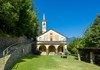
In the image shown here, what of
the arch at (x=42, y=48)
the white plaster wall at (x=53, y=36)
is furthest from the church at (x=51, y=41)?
the arch at (x=42, y=48)

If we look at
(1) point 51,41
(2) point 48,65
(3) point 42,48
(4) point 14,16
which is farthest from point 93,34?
(3) point 42,48

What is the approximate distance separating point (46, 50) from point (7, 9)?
33872 millimetres

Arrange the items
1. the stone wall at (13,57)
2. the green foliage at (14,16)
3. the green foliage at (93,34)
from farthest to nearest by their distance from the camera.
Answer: the green foliage at (93,34)
the green foliage at (14,16)
the stone wall at (13,57)

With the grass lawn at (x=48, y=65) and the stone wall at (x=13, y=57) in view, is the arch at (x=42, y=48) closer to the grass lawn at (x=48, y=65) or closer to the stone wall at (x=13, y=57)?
the stone wall at (x=13, y=57)

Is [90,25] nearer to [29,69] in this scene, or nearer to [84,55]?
[84,55]

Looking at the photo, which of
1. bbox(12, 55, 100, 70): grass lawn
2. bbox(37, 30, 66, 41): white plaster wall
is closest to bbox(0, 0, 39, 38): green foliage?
bbox(12, 55, 100, 70): grass lawn

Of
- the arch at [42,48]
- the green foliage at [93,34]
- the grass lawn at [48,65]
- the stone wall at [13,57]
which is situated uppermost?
the green foliage at [93,34]

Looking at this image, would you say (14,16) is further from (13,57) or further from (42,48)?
(42,48)

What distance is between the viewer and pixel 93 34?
39.9 meters

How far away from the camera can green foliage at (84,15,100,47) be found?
129ft

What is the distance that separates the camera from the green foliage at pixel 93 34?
39469 mm

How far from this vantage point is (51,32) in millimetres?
62000

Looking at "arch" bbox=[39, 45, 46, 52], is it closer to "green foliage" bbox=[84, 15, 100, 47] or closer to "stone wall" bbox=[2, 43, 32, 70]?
"green foliage" bbox=[84, 15, 100, 47]

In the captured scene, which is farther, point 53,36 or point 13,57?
point 53,36
